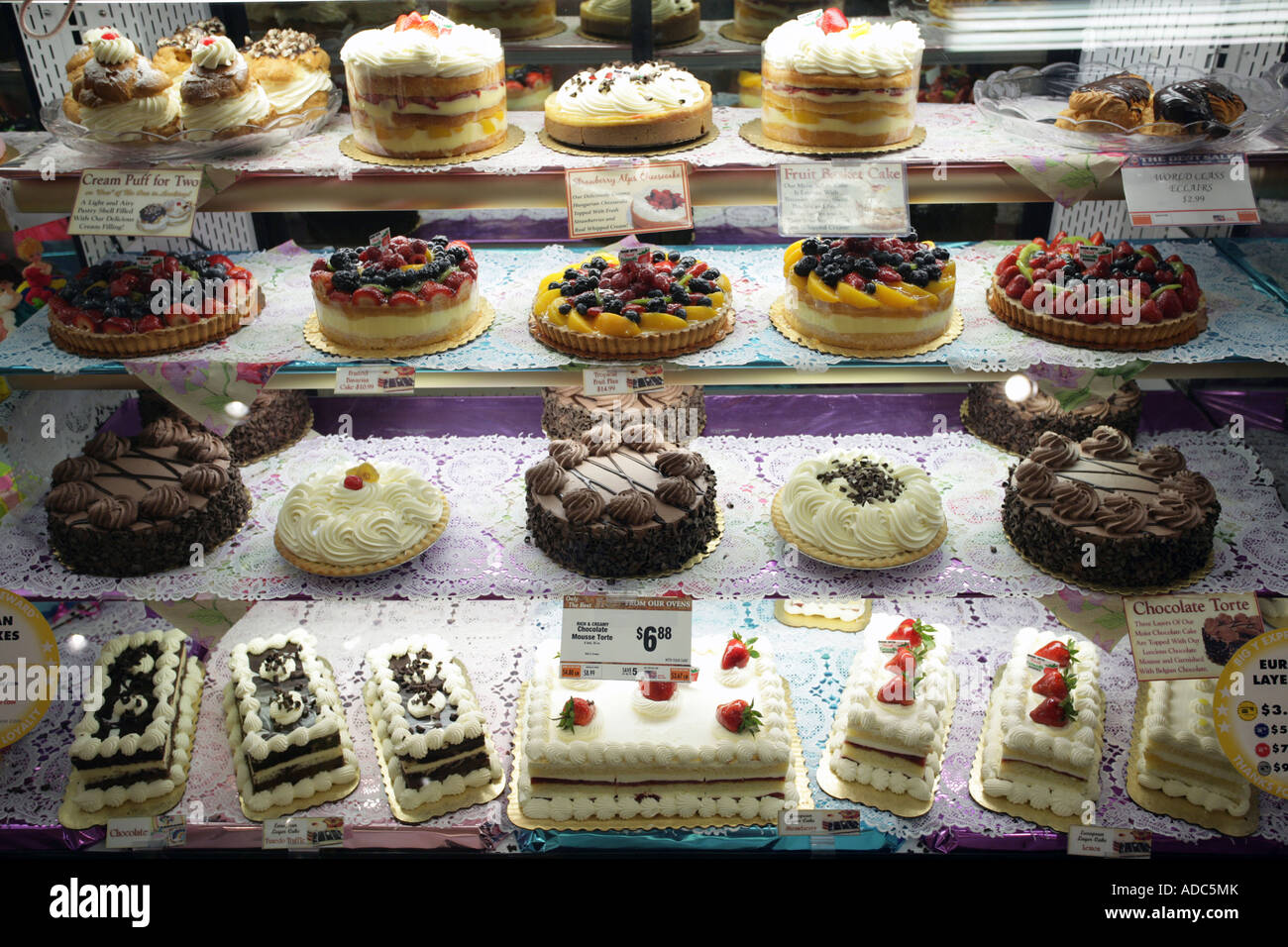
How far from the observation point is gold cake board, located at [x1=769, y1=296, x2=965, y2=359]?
9.65 ft

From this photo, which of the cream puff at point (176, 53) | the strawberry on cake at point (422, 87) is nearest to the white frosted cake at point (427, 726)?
the strawberry on cake at point (422, 87)

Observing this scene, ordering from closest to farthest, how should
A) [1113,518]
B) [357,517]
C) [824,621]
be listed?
[1113,518], [357,517], [824,621]

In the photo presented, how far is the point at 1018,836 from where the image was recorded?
339cm

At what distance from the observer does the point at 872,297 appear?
9.48 feet

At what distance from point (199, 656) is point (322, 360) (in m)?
1.80

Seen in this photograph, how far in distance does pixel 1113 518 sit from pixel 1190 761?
937mm

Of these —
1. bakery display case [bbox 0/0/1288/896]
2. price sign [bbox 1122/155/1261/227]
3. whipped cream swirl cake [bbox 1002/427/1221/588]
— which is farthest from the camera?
whipped cream swirl cake [bbox 1002/427/1221/588]

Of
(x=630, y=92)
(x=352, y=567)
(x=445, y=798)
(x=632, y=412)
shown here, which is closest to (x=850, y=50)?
(x=630, y=92)

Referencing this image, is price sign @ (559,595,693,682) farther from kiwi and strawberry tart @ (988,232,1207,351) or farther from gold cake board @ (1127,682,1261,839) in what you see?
gold cake board @ (1127,682,1261,839)

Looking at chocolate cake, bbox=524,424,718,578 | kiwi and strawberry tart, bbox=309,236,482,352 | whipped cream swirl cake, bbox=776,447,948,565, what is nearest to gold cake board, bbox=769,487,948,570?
whipped cream swirl cake, bbox=776,447,948,565

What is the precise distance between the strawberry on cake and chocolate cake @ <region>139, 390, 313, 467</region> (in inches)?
50.6

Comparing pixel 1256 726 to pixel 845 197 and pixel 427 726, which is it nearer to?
pixel 845 197

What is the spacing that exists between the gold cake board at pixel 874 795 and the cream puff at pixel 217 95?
2.62m
